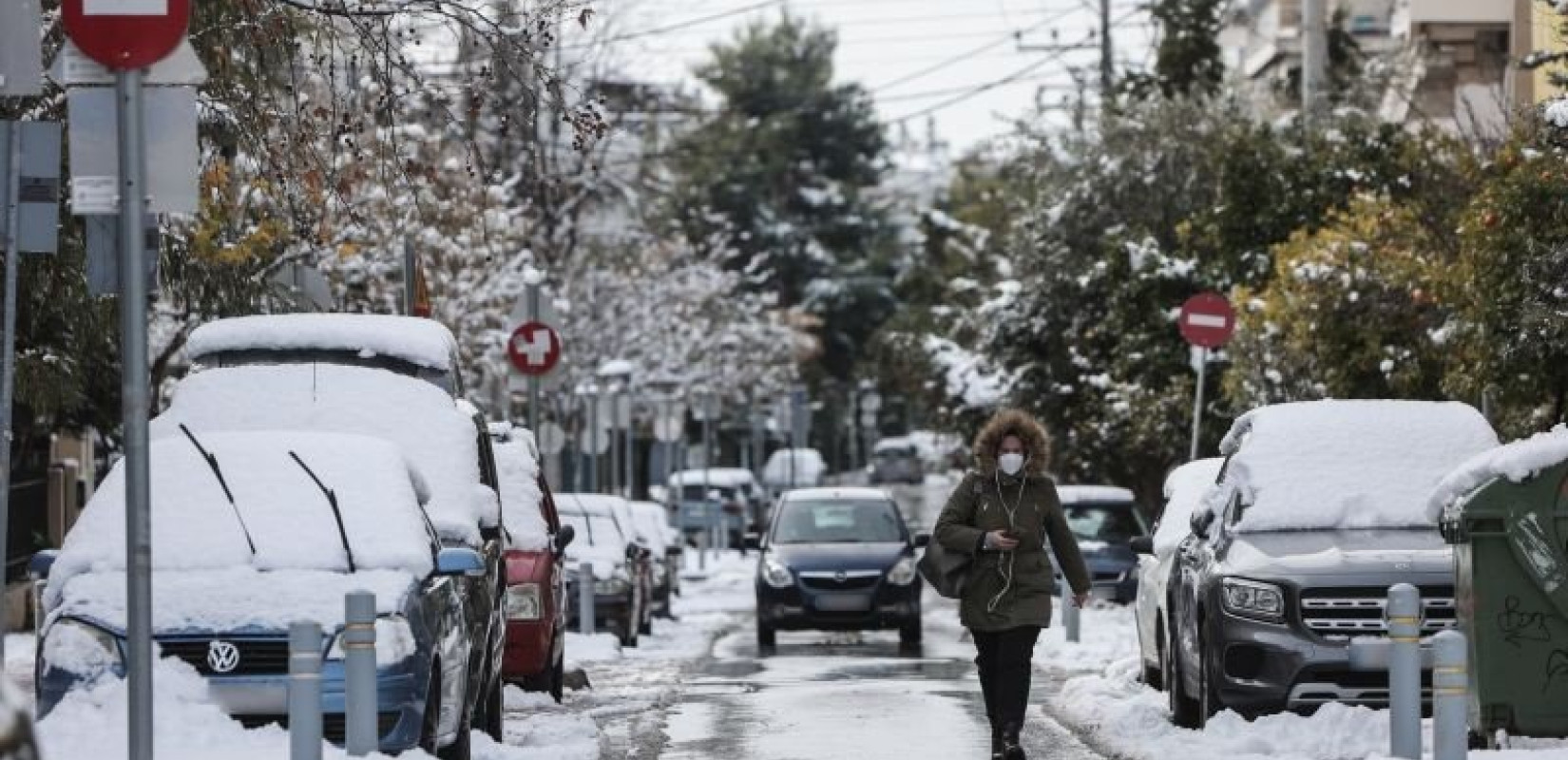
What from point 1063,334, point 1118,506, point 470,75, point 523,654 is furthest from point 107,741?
point 1063,334

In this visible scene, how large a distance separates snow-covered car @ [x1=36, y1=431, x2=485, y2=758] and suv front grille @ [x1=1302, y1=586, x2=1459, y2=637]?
4.23m

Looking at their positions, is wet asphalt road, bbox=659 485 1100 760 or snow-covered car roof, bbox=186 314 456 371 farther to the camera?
snow-covered car roof, bbox=186 314 456 371

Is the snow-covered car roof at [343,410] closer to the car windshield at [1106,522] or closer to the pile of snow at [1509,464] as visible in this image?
the pile of snow at [1509,464]

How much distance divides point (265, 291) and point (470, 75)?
625cm

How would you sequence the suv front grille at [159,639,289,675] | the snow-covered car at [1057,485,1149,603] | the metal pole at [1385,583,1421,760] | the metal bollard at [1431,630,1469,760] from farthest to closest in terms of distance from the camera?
the snow-covered car at [1057,485,1149,603] < the metal pole at [1385,583,1421,760] < the suv front grille at [159,639,289,675] < the metal bollard at [1431,630,1469,760]

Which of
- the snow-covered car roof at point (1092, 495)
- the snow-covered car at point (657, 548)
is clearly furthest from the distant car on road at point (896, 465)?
the snow-covered car roof at point (1092, 495)

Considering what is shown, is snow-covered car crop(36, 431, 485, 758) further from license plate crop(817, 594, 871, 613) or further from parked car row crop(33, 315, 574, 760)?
license plate crop(817, 594, 871, 613)

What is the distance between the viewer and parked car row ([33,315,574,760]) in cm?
1246

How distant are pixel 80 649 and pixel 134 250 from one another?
2872 millimetres

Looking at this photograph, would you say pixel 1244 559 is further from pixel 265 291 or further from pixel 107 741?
pixel 265 291

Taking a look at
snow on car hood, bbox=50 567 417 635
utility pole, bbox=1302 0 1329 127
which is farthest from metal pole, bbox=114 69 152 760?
utility pole, bbox=1302 0 1329 127

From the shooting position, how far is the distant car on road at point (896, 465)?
4478 inches

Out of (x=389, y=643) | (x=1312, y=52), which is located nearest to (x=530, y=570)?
(x=389, y=643)

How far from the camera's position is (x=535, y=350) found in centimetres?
2739
